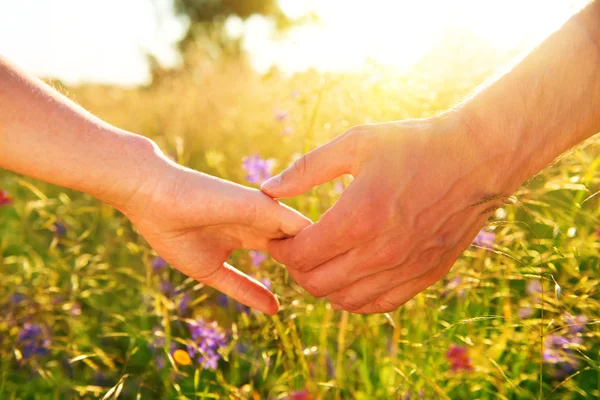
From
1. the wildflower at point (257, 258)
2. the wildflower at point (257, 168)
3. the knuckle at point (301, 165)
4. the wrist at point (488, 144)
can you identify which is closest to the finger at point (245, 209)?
the knuckle at point (301, 165)

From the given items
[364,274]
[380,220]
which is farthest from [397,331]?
[380,220]

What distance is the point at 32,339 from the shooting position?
6.15 ft

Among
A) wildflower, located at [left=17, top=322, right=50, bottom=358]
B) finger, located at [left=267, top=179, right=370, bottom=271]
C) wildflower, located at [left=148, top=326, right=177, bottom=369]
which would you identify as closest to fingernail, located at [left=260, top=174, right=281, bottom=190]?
finger, located at [left=267, top=179, right=370, bottom=271]

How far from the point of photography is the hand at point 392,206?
1.32 meters

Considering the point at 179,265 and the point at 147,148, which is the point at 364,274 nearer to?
the point at 179,265

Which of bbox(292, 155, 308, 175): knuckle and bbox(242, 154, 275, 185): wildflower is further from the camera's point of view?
bbox(242, 154, 275, 185): wildflower

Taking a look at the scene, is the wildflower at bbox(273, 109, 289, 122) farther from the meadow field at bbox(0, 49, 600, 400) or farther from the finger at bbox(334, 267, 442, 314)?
the finger at bbox(334, 267, 442, 314)

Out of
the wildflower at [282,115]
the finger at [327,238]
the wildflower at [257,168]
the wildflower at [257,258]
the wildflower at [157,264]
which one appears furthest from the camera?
the wildflower at [282,115]

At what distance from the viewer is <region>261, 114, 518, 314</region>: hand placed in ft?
4.33

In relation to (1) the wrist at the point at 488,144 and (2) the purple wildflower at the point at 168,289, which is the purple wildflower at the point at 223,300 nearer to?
(2) the purple wildflower at the point at 168,289

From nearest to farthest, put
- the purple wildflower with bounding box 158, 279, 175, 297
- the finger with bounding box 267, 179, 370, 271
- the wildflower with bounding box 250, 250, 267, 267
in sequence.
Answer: the finger with bounding box 267, 179, 370, 271 → the wildflower with bounding box 250, 250, 267, 267 → the purple wildflower with bounding box 158, 279, 175, 297

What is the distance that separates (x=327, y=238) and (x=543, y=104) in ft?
2.05

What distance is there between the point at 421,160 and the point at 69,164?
2.89ft

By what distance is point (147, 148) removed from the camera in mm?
1477
